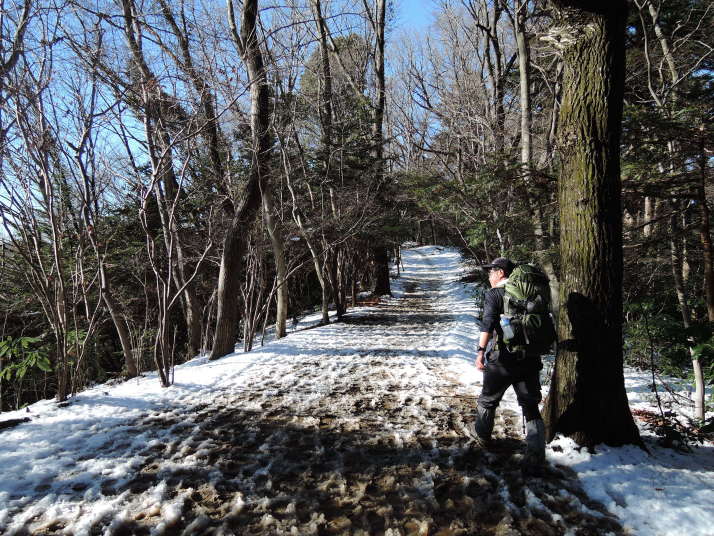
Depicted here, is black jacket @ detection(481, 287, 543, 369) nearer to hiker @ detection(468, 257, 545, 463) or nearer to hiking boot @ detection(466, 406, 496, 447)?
hiker @ detection(468, 257, 545, 463)

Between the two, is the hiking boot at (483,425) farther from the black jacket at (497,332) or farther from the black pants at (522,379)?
the black jacket at (497,332)

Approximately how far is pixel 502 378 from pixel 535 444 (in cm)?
54

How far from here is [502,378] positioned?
3.06 metres

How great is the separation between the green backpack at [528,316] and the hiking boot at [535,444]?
1.91ft

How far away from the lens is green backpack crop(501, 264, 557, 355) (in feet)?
9.56

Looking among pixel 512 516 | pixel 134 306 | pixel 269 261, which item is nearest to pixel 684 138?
pixel 512 516

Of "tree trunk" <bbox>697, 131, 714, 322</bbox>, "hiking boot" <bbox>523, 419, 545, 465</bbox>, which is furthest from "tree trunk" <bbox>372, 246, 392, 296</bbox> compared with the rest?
"hiking boot" <bbox>523, 419, 545, 465</bbox>

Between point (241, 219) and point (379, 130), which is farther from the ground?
point (379, 130)

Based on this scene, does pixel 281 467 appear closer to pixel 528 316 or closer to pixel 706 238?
pixel 528 316

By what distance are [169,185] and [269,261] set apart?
439cm

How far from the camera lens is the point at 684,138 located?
363 cm

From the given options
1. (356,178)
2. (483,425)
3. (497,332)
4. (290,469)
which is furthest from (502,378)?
(356,178)

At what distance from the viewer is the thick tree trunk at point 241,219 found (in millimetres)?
7355

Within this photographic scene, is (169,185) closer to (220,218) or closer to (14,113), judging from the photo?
(220,218)
